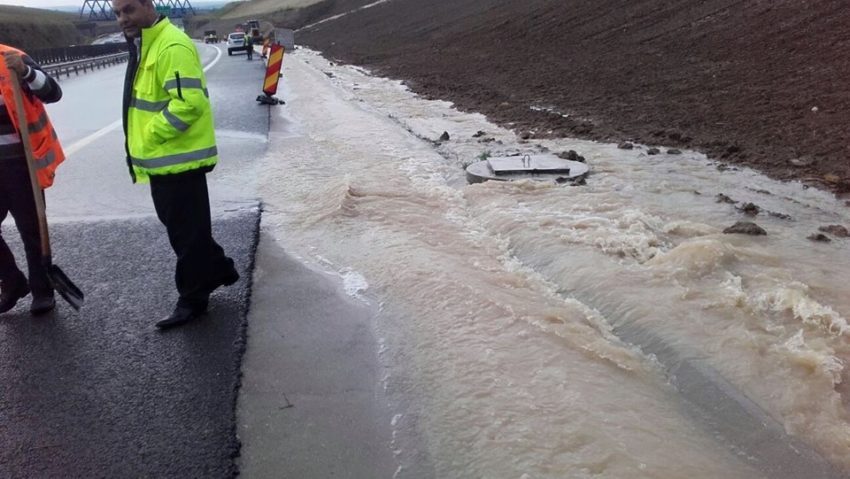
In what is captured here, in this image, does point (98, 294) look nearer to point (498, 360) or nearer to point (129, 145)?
point (129, 145)

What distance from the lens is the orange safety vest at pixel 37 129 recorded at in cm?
416

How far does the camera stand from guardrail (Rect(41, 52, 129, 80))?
26203 mm

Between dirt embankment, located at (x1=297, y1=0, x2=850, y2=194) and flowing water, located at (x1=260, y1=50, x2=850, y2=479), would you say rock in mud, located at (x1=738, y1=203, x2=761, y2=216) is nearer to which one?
flowing water, located at (x1=260, y1=50, x2=850, y2=479)

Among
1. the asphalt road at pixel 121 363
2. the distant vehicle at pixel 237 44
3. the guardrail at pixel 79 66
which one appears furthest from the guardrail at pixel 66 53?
Result: the asphalt road at pixel 121 363

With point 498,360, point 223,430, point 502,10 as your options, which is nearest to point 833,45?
point 498,360

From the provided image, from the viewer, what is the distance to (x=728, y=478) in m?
3.14

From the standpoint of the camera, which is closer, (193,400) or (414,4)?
(193,400)

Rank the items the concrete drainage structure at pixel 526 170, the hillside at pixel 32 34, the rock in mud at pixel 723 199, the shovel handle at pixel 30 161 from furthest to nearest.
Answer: the hillside at pixel 32 34 < the concrete drainage structure at pixel 526 170 < the rock in mud at pixel 723 199 < the shovel handle at pixel 30 161

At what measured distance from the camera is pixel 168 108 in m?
3.90

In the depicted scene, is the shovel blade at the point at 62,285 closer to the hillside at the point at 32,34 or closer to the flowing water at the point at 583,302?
the flowing water at the point at 583,302

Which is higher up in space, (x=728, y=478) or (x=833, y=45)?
(x=833, y=45)

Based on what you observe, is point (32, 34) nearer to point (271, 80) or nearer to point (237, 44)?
point (237, 44)

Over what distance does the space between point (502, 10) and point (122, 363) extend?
30.3 metres

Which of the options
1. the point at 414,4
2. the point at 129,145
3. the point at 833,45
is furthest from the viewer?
the point at 414,4
